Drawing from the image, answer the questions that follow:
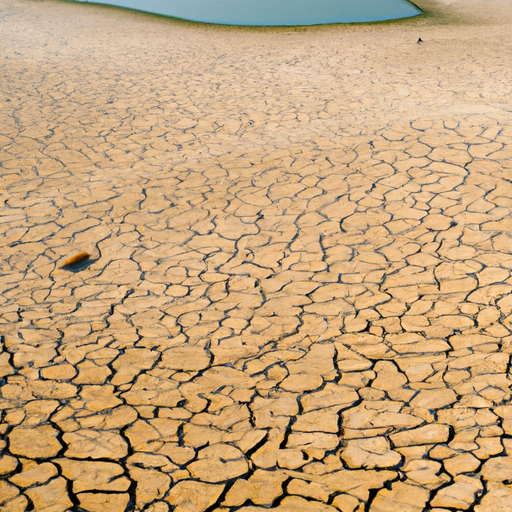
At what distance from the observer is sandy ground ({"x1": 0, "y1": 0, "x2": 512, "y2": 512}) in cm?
218

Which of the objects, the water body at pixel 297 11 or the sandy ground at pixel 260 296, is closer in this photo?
the sandy ground at pixel 260 296

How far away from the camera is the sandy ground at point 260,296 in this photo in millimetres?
2178

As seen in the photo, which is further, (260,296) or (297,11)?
(297,11)

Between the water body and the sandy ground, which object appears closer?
the sandy ground

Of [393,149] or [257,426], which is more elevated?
[393,149]

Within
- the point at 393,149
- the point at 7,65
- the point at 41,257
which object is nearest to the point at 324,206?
the point at 393,149

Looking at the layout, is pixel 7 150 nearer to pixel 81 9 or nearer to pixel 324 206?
pixel 324 206

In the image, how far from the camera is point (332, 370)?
268cm

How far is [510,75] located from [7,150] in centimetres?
485

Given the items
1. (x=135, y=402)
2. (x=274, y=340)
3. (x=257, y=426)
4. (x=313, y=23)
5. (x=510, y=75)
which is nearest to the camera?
(x=257, y=426)

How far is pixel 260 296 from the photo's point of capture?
10.7 feet

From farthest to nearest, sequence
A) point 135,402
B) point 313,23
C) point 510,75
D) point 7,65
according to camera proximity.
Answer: point 313,23, point 7,65, point 510,75, point 135,402

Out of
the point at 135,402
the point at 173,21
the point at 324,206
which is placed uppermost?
the point at 173,21

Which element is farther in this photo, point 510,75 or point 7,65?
point 7,65
